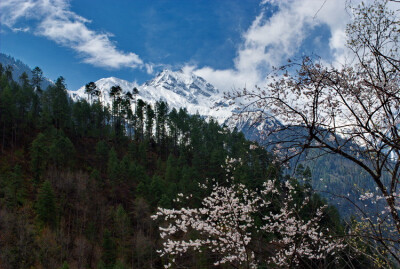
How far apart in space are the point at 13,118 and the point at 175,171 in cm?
2805

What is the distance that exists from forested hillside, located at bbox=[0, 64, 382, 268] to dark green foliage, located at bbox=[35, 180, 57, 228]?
97mm

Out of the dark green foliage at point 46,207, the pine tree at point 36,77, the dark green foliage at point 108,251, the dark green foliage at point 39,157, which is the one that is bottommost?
the dark green foliage at point 108,251

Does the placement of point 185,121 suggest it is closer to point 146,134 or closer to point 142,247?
point 146,134

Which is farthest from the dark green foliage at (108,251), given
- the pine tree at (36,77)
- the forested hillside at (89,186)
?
the pine tree at (36,77)

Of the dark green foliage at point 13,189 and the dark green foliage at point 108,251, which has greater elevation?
the dark green foliage at point 13,189

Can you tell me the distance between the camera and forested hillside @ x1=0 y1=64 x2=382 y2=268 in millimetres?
23672

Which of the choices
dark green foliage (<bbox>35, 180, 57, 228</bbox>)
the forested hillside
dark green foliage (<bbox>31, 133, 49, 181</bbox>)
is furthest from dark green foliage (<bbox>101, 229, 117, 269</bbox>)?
dark green foliage (<bbox>31, 133, 49, 181</bbox>)

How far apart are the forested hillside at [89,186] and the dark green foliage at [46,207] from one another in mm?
97

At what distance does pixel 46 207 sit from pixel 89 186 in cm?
643

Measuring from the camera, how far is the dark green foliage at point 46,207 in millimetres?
27922

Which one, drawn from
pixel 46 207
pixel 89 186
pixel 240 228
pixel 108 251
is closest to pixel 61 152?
pixel 89 186

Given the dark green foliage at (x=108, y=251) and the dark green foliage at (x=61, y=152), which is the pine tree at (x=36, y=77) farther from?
the dark green foliage at (x=108, y=251)

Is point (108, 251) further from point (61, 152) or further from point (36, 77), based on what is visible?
point (36, 77)

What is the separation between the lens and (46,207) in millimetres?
28203
